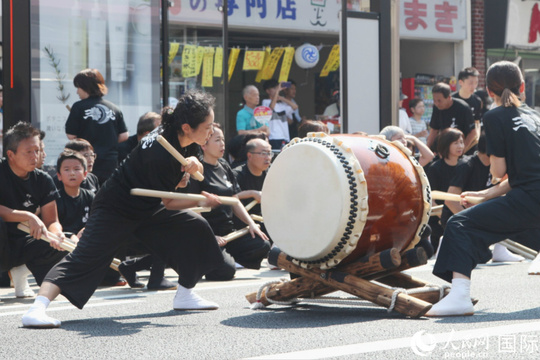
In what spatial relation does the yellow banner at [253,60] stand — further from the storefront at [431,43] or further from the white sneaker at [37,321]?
the white sneaker at [37,321]

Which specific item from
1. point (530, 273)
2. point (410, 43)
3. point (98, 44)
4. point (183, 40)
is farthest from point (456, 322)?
point (410, 43)

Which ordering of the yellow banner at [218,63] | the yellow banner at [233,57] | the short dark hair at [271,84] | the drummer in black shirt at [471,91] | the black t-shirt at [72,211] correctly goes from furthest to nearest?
1. the yellow banner at [233,57]
2. the short dark hair at [271,84]
3. the drummer in black shirt at [471,91]
4. the yellow banner at [218,63]
5. the black t-shirt at [72,211]

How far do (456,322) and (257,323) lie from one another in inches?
43.2

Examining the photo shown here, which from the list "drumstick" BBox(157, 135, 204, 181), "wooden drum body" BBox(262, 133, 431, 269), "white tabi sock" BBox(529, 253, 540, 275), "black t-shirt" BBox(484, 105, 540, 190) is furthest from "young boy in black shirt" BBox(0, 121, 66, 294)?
"white tabi sock" BBox(529, 253, 540, 275)

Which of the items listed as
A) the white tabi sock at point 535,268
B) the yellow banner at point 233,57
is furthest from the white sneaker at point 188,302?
the yellow banner at point 233,57

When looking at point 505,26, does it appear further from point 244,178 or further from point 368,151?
point 368,151

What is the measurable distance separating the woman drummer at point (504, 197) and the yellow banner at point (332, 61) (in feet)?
28.4

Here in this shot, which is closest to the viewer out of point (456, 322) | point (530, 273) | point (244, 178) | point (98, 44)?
point (456, 322)

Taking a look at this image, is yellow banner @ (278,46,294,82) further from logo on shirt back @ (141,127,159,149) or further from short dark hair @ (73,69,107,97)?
logo on shirt back @ (141,127,159,149)

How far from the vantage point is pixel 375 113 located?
1175cm

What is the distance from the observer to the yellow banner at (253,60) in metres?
13.9

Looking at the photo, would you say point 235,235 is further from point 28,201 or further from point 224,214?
point 28,201

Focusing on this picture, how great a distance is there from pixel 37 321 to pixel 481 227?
2.61 m

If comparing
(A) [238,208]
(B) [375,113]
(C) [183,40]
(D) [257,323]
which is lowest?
(D) [257,323]
